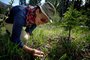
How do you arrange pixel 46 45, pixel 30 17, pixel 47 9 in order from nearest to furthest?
pixel 47 9 < pixel 30 17 < pixel 46 45

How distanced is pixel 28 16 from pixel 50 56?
1406mm

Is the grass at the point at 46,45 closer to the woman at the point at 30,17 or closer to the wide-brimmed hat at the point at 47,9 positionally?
the woman at the point at 30,17

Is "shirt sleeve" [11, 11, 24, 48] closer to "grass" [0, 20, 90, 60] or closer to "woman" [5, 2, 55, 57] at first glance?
"woman" [5, 2, 55, 57]

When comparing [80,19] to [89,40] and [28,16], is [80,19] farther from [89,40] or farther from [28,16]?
[28,16]

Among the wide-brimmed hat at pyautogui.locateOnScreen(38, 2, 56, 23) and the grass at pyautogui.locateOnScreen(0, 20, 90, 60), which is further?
the grass at pyautogui.locateOnScreen(0, 20, 90, 60)

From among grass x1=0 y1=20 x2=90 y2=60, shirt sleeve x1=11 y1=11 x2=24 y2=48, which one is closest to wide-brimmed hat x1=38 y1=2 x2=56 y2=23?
shirt sleeve x1=11 y1=11 x2=24 y2=48

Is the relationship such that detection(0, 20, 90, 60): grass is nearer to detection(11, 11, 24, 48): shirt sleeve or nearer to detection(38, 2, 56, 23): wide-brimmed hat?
detection(11, 11, 24, 48): shirt sleeve

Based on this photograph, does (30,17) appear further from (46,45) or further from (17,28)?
(46,45)

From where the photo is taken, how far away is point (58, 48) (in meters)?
5.99

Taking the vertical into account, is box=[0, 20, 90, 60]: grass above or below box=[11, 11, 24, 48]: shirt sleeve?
below

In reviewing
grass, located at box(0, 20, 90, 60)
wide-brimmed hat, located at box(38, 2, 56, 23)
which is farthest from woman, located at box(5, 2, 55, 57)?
grass, located at box(0, 20, 90, 60)

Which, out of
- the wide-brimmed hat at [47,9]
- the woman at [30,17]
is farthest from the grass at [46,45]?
the wide-brimmed hat at [47,9]

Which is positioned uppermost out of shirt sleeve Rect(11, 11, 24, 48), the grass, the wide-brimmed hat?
the wide-brimmed hat

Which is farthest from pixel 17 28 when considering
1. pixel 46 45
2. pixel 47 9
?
pixel 46 45
